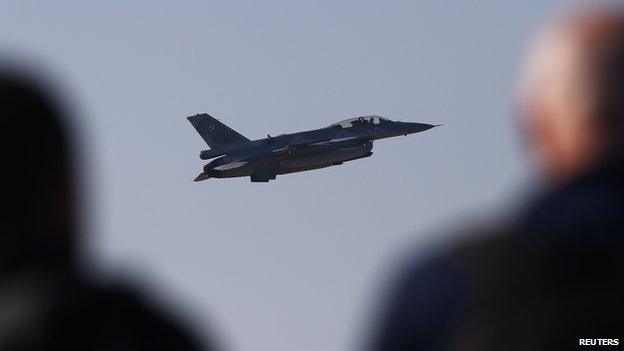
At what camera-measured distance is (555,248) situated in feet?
12.4

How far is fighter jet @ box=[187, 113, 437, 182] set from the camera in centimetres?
7144

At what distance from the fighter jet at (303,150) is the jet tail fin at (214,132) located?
2.71m

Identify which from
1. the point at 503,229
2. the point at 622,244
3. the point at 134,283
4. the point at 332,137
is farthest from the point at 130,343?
the point at 332,137

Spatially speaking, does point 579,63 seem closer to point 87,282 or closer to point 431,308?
point 431,308

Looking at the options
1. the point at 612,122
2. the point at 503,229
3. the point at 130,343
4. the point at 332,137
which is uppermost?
the point at 332,137

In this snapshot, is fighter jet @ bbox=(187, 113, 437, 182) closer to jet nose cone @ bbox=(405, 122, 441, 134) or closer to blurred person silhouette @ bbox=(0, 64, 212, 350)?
jet nose cone @ bbox=(405, 122, 441, 134)

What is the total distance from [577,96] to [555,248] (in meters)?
0.39

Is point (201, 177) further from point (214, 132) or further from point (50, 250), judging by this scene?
point (50, 250)

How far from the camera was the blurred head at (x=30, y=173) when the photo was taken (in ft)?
13.3

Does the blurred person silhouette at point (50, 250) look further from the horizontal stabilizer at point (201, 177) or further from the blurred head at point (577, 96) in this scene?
the horizontal stabilizer at point (201, 177)

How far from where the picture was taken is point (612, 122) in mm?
3850

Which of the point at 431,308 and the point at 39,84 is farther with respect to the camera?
the point at 39,84

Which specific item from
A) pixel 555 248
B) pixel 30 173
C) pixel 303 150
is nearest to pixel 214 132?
pixel 303 150

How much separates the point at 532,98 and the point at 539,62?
0.09m
